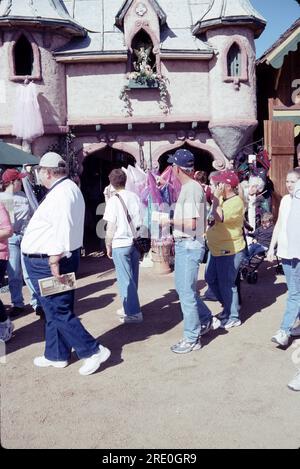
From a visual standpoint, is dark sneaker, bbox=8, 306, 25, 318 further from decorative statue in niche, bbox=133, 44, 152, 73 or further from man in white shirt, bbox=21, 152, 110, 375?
decorative statue in niche, bbox=133, 44, 152, 73

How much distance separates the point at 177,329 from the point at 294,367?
59.9 inches

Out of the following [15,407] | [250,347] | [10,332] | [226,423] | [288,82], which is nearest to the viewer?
[226,423]

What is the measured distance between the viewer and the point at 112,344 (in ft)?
16.0

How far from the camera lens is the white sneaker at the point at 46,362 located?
428cm

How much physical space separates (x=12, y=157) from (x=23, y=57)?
3875mm

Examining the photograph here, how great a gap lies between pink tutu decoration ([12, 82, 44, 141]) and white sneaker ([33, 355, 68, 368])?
6712mm

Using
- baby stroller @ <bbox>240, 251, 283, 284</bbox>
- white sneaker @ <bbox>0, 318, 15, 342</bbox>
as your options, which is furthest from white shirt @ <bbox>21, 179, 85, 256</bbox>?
baby stroller @ <bbox>240, 251, 283, 284</bbox>

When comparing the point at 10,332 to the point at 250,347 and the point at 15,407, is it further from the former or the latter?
the point at 250,347

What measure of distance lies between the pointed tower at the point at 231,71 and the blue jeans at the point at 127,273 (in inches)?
251

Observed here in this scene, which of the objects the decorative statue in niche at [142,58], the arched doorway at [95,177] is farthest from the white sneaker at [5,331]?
the arched doorway at [95,177]

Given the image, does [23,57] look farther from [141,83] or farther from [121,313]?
[121,313]

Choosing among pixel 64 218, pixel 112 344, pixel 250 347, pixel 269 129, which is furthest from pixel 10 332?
pixel 269 129

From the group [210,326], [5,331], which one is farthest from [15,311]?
[210,326]

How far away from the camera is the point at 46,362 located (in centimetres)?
433
